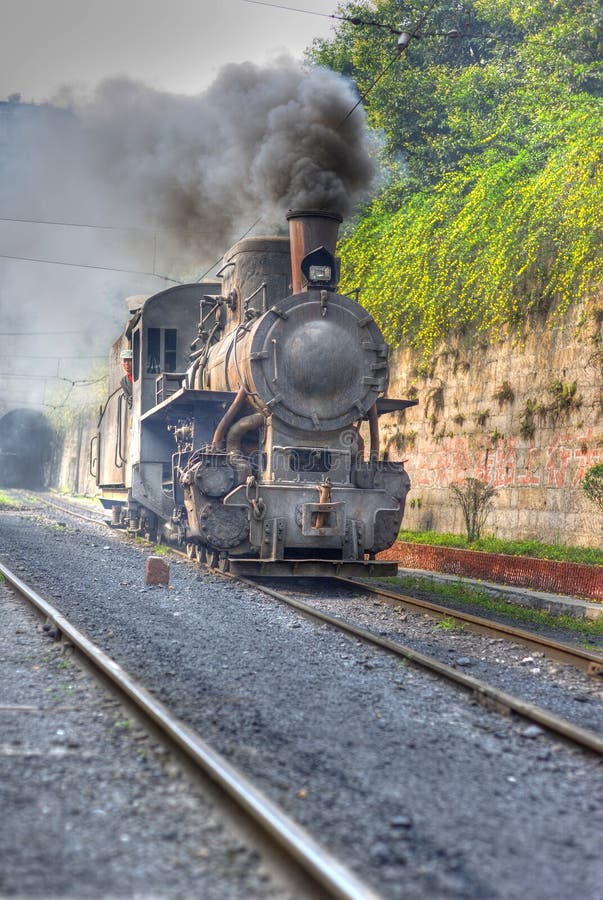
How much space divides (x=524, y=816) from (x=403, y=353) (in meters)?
14.7

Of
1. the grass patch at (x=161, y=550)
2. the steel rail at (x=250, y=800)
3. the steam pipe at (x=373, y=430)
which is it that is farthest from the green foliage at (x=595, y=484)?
the steel rail at (x=250, y=800)

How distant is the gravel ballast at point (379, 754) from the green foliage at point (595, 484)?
448 cm

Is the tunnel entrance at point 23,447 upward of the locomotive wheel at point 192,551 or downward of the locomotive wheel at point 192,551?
upward

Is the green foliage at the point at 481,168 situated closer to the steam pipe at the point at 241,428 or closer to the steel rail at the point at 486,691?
the steam pipe at the point at 241,428

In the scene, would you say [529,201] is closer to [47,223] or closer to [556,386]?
[556,386]

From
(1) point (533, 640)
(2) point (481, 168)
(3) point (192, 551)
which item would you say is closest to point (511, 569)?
(3) point (192, 551)

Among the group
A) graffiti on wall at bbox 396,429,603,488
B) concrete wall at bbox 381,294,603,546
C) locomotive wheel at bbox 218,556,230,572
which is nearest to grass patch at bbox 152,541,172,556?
locomotive wheel at bbox 218,556,230,572

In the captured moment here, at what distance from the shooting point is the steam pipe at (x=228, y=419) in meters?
10.5

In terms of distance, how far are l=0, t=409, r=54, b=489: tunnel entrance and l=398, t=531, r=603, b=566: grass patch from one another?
3471 cm

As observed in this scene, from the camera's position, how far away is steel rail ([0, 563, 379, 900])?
2.69 meters

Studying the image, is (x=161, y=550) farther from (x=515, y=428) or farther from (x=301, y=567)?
(x=515, y=428)

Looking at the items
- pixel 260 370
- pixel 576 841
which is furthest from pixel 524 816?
pixel 260 370

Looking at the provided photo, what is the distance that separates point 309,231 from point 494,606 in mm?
4496

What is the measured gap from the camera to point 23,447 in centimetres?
4731
